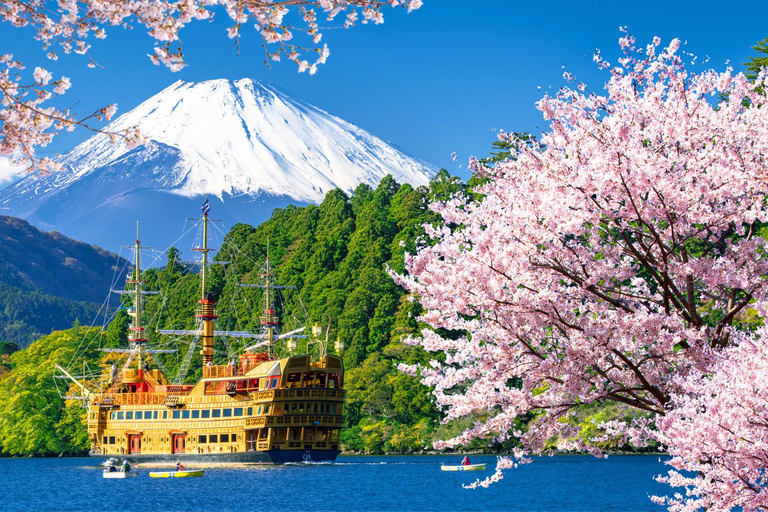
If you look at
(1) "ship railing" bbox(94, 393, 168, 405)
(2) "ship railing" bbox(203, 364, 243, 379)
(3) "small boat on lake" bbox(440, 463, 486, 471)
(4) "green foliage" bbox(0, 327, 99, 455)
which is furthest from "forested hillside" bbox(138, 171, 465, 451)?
(1) "ship railing" bbox(94, 393, 168, 405)

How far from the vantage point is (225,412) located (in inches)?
2068

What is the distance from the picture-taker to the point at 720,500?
914 cm

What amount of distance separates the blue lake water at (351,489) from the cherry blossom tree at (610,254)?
20.4 metres

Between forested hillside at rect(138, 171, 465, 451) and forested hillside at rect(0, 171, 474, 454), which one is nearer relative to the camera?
forested hillside at rect(138, 171, 465, 451)

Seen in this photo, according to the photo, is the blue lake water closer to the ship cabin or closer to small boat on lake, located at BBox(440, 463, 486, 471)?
small boat on lake, located at BBox(440, 463, 486, 471)

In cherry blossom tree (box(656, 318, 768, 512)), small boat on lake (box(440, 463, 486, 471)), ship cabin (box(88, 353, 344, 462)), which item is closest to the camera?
cherry blossom tree (box(656, 318, 768, 512))

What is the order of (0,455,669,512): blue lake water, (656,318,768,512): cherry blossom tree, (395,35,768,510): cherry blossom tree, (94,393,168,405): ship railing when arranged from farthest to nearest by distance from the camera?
(94,393,168,405): ship railing, (0,455,669,512): blue lake water, (395,35,768,510): cherry blossom tree, (656,318,768,512): cherry blossom tree

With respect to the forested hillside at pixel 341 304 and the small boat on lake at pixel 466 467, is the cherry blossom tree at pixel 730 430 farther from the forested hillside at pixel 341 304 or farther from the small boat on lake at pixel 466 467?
the forested hillside at pixel 341 304

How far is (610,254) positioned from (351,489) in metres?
28.4

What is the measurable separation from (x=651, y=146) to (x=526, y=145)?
148 cm

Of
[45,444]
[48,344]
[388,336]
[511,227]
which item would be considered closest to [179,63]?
[511,227]

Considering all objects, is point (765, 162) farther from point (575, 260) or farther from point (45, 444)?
point (45, 444)

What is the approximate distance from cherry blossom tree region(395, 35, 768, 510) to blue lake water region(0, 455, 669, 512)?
67.0ft

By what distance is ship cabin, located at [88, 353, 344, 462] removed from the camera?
1982 inches
